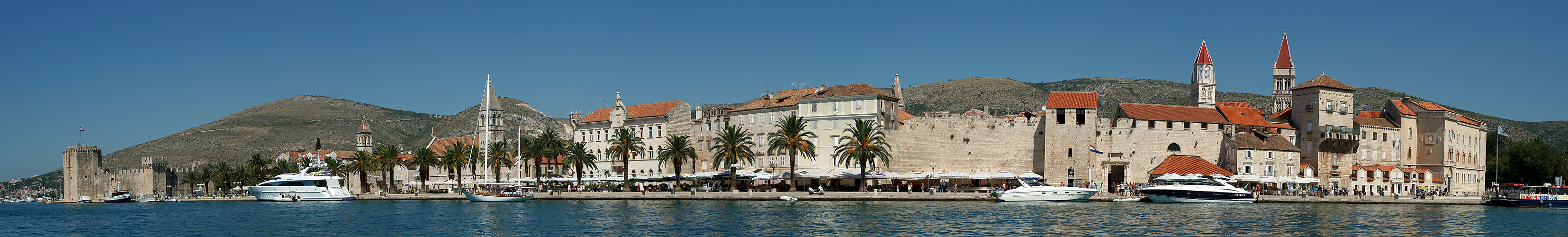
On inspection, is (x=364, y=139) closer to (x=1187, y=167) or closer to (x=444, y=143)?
(x=444, y=143)

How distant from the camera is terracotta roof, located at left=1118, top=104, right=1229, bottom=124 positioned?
74.4m

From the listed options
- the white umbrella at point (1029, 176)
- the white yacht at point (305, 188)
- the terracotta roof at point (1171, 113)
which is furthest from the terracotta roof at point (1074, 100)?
the white yacht at point (305, 188)

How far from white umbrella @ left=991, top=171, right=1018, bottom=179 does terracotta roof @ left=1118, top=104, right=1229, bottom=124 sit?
10.4 m

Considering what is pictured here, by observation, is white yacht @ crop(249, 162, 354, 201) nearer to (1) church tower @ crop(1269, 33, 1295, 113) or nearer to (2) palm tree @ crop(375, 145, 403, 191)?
(2) palm tree @ crop(375, 145, 403, 191)

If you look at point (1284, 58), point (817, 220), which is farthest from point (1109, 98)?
point (817, 220)

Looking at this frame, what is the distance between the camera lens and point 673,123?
281 feet

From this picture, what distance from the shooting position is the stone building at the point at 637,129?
Result: 281 ft

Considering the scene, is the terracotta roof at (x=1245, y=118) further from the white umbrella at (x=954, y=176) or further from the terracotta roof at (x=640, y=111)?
the terracotta roof at (x=640, y=111)

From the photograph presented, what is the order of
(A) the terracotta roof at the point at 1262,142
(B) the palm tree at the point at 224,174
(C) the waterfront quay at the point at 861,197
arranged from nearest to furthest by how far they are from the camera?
(C) the waterfront quay at the point at 861,197 < (A) the terracotta roof at the point at 1262,142 < (B) the palm tree at the point at 224,174

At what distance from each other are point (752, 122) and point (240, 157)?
106 metres

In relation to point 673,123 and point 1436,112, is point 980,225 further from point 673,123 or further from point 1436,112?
point 1436,112

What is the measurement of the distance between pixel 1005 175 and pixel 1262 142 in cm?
1779

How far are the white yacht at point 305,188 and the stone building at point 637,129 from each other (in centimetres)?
1758

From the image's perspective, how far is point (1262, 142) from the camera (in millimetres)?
73625
